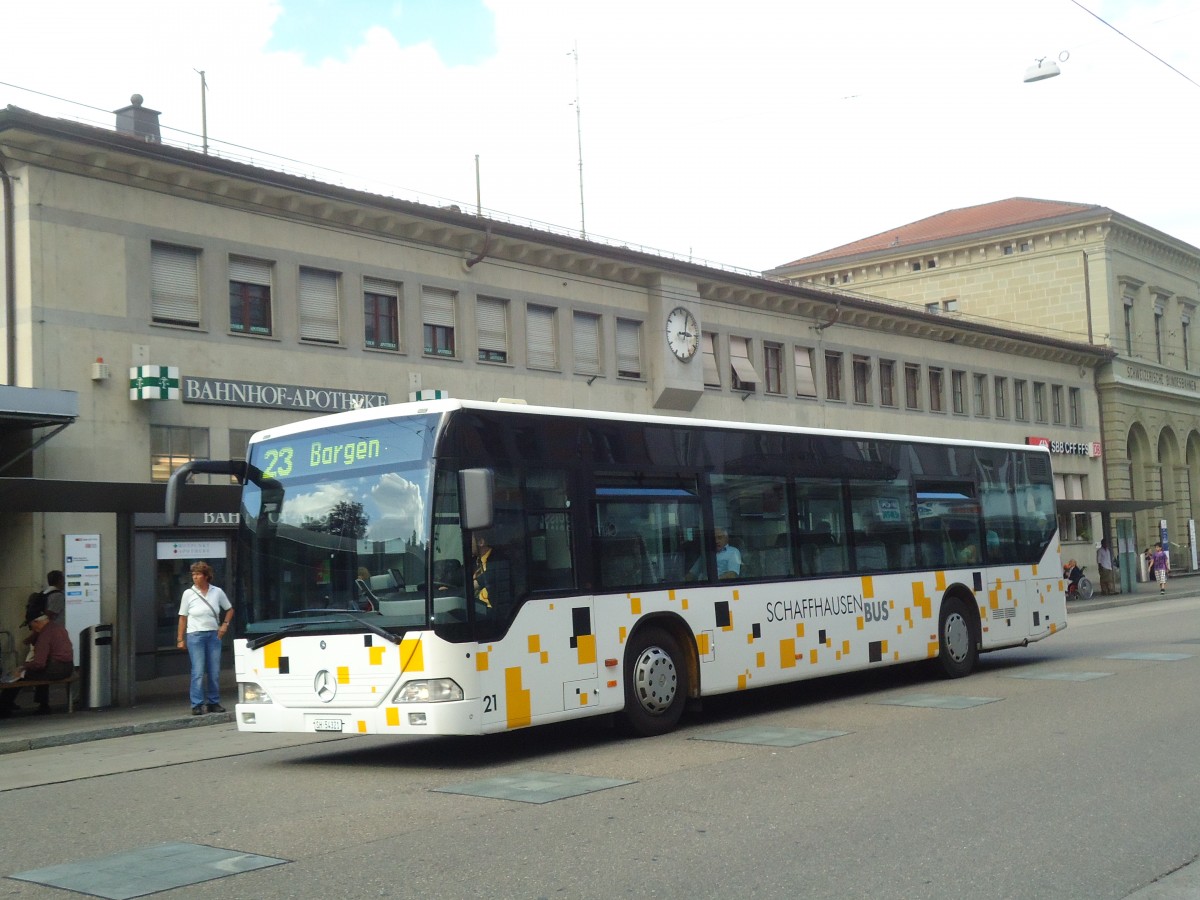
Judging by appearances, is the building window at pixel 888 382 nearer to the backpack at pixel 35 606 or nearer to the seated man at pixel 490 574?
the backpack at pixel 35 606

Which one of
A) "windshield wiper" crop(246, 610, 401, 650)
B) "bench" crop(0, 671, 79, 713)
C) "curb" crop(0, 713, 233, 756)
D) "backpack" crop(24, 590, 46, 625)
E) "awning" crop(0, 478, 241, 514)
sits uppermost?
"awning" crop(0, 478, 241, 514)

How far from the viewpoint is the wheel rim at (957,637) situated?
1730 cm

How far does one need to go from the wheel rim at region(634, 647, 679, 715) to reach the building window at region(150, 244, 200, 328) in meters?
13.3

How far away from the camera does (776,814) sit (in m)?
8.35

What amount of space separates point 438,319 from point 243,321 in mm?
4888

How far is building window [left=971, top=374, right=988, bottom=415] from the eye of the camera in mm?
47688

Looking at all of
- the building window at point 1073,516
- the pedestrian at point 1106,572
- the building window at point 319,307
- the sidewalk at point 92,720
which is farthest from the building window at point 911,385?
the sidewalk at point 92,720

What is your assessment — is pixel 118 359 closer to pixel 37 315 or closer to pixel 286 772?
pixel 37 315

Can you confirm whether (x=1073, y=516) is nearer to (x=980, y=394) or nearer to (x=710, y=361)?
(x=980, y=394)

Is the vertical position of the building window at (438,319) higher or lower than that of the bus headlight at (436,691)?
higher

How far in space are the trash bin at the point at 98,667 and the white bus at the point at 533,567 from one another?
687 cm

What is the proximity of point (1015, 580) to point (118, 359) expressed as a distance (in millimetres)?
14007

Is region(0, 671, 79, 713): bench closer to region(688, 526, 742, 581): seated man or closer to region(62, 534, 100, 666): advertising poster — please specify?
region(62, 534, 100, 666): advertising poster

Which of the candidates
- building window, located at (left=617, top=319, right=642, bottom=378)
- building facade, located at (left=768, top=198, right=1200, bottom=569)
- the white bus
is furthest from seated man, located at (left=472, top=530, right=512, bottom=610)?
building facade, located at (left=768, top=198, right=1200, bottom=569)
